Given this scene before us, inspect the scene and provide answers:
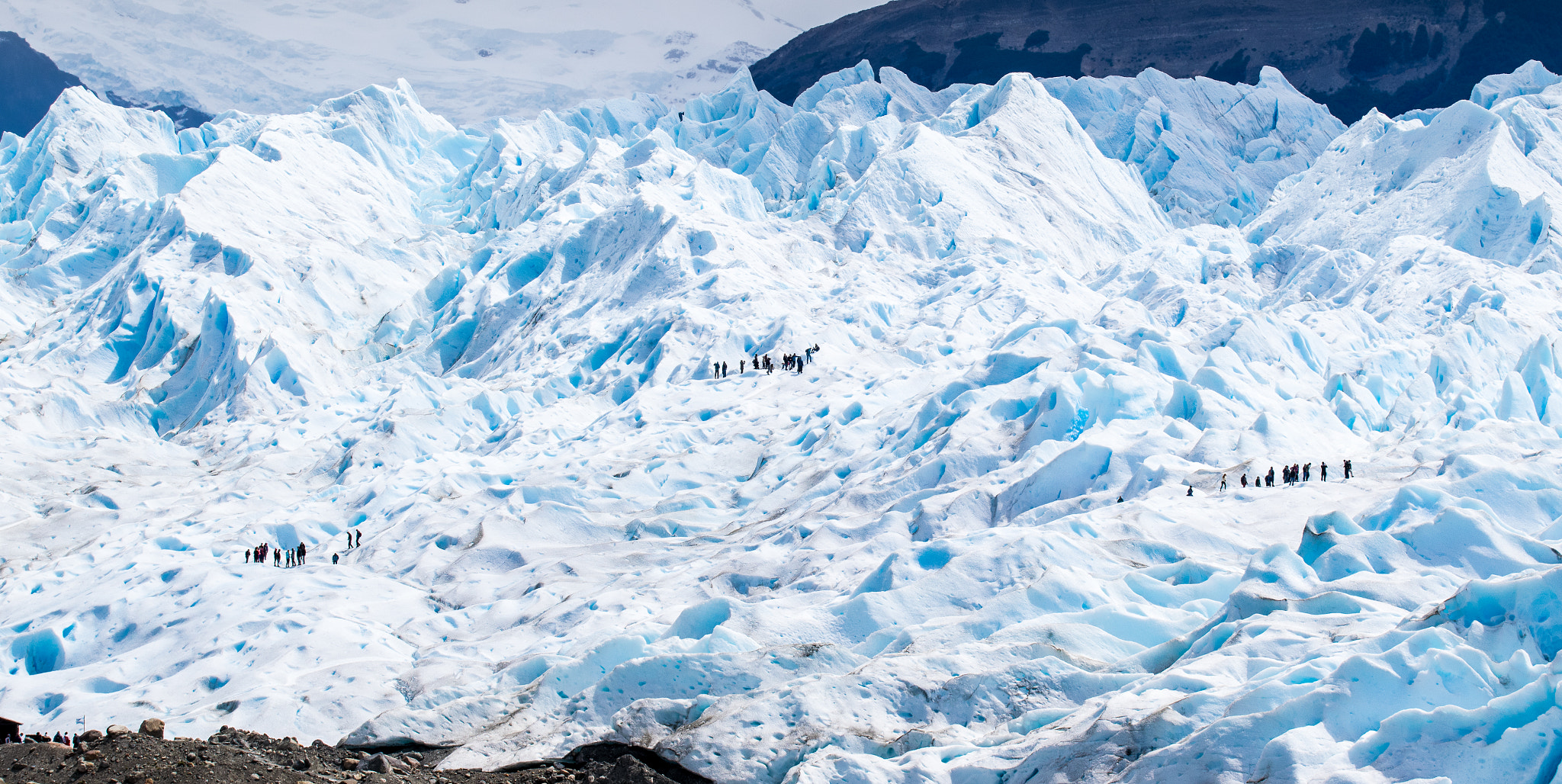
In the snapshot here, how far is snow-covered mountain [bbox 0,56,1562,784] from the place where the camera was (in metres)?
14.7

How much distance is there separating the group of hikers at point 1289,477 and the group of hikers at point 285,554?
1881cm

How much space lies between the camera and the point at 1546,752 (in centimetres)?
1034

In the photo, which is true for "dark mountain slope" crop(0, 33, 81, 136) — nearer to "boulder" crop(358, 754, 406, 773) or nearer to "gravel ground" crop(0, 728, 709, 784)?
"gravel ground" crop(0, 728, 709, 784)

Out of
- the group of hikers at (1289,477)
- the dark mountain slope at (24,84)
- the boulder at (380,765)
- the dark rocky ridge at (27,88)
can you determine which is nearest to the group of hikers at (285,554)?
the boulder at (380,765)

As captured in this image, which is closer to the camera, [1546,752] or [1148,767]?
[1546,752]

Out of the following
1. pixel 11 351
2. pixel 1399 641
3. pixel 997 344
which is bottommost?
pixel 11 351

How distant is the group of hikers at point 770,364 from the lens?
36594 mm

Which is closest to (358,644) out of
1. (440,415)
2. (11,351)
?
(440,415)

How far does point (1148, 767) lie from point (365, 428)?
3027 cm

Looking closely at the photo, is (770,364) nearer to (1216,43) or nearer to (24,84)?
(1216,43)

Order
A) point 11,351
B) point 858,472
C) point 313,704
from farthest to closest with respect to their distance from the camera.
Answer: point 11,351 → point 858,472 → point 313,704

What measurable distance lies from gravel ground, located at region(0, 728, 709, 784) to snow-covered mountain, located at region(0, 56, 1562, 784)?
547 millimetres

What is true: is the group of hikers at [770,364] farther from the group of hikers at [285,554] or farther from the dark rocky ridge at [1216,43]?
the dark rocky ridge at [1216,43]

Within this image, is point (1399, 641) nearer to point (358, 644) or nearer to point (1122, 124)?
point (358, 644)
